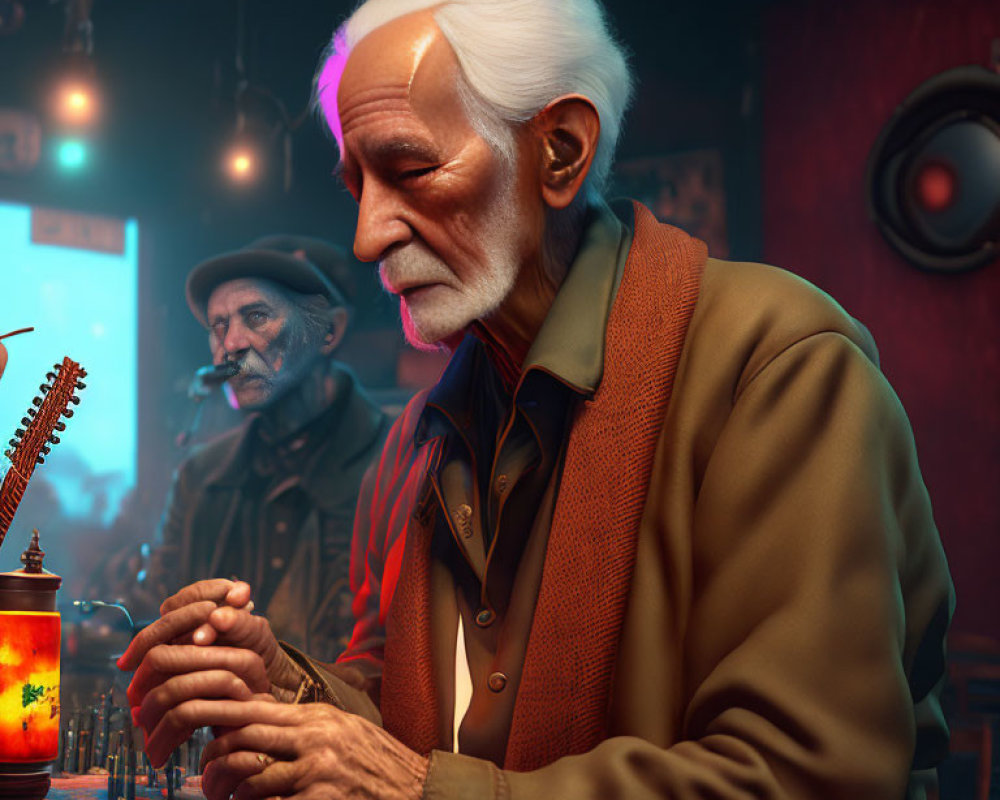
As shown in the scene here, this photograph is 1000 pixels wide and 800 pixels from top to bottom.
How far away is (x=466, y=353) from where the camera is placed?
1.56 metres

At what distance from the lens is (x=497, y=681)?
1316 millimetres

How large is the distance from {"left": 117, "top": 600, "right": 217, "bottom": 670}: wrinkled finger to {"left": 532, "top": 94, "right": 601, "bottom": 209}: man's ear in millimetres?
680

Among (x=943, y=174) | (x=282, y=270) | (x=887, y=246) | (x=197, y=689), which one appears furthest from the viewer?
(x=887, y=246)

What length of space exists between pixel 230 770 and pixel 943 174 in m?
3.37

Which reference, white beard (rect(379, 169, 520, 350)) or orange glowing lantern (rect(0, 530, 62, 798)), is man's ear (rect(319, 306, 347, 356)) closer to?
orange glowing lantern (rect(0, 530, 62, 798))

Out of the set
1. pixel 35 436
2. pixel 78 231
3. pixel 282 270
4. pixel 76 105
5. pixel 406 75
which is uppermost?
pixel 76 105

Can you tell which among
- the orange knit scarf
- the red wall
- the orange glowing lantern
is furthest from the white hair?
the red wall

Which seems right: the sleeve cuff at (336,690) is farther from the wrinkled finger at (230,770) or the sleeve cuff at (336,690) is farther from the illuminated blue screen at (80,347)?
the illuminated blue screen at (80,347)

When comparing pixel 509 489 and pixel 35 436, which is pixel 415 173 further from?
pixel 35 436

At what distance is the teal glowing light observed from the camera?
3.32 meters

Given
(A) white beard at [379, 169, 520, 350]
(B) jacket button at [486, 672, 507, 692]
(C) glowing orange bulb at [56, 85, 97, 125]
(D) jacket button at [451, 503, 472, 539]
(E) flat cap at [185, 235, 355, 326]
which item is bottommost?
(B) jacket button at [486, 672, 507, 692]

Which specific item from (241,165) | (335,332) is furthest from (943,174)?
(241,165)

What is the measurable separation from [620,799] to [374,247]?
2.39ft

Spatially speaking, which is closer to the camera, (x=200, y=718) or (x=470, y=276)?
(x=200, y=718)
